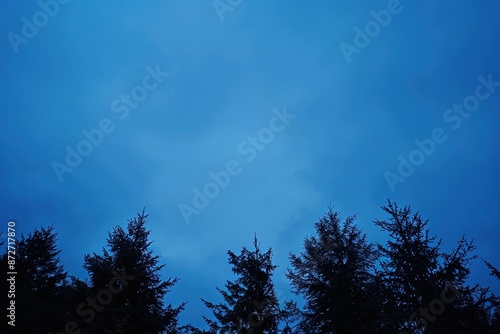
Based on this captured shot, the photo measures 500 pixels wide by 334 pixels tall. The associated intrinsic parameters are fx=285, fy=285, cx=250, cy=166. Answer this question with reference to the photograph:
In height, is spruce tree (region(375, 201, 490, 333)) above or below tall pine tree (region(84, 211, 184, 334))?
below

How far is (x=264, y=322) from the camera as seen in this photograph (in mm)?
14656

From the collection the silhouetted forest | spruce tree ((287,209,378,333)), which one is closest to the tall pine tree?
the silhouetted forest

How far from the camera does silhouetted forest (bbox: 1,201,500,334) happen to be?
11836mm

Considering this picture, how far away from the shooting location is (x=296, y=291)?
17.6m

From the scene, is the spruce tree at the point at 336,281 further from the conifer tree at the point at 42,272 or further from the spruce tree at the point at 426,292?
the conifer tree at the point at 42,272

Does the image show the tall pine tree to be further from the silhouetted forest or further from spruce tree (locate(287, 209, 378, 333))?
spruce tree (locate(287, 209, 378, 333))

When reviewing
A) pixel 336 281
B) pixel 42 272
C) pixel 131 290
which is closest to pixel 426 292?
pixel 336 281

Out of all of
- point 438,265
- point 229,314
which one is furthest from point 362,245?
point 229,314

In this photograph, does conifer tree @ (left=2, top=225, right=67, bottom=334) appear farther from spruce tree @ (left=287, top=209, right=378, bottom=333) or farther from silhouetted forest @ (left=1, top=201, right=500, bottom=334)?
spruce tree @ (left=287, top=209, right=378, bottom=333)

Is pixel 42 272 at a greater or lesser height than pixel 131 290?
greater

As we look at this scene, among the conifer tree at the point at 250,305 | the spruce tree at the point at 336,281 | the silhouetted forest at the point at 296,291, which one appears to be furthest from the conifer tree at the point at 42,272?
the spruce tree at the point at 336,281

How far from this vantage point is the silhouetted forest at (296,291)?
38.8 ft

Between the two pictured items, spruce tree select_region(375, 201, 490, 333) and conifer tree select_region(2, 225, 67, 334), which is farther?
conifer tree select_region(2, 225, 67, 334)

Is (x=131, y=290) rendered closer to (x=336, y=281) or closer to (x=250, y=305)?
(x=250, y=305)
